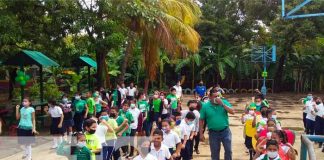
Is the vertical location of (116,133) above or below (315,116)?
below

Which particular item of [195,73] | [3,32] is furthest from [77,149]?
[195,73]

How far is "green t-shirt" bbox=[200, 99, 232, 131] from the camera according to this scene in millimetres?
6881

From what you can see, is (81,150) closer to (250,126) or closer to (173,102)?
(250,126)

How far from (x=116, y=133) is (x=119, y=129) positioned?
0.35ft

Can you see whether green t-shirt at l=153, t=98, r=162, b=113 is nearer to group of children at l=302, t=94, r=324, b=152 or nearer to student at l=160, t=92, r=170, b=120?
student at l=160, t=92, r=170, b=120

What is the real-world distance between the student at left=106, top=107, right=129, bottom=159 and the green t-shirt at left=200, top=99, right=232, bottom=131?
1.72 metres

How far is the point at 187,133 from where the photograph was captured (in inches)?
300

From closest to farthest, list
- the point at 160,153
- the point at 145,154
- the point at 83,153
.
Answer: the point at 145,154 < the point at 160,153 < the point at 83,153

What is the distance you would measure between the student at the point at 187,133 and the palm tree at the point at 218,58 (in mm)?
21917

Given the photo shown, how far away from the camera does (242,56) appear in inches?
1225

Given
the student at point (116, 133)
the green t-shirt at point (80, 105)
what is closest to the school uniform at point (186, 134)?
the student at point (116, 133)

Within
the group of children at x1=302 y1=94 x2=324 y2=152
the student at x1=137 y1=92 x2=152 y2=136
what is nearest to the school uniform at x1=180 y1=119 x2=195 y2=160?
the student at x1=137 y1=92 x2=152 y2=136

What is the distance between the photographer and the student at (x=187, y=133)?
755 cm

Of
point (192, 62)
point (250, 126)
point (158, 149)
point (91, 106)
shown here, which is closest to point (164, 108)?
point (91, 106)
